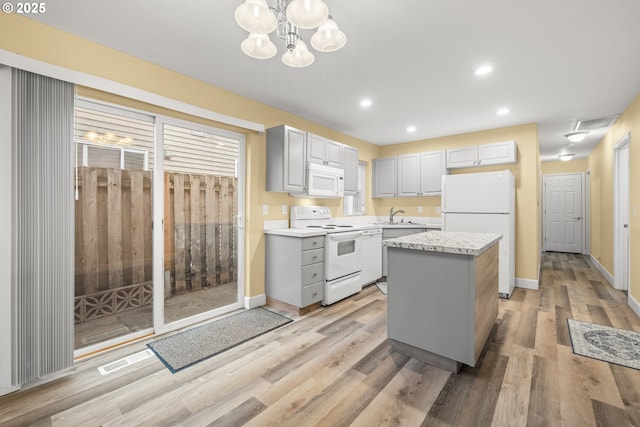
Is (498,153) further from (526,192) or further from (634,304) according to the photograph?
(634,304)

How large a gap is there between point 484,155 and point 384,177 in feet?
5.40

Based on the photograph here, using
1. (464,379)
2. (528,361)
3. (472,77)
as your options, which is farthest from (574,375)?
(472,77)

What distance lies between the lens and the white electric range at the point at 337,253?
3410 millimetres

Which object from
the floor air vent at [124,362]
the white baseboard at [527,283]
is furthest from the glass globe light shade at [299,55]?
the white baseboard at [527,283]

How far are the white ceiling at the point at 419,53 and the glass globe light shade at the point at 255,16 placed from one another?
48cm

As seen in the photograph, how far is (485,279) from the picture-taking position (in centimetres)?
226

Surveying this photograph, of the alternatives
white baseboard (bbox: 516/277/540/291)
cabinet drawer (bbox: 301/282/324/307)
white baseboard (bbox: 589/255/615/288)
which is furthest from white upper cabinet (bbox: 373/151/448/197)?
white baseboard (bbox: 589/255/615/288)

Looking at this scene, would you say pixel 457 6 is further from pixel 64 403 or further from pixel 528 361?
pixel 64 403

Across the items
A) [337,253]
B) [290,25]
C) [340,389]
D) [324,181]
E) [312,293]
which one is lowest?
[340,389]

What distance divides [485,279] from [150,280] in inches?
115

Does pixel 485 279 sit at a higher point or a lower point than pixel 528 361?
higher

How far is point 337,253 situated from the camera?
3.52 m

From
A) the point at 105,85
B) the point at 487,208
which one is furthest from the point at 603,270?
the point at 105,85

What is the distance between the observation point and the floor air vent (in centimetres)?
210
